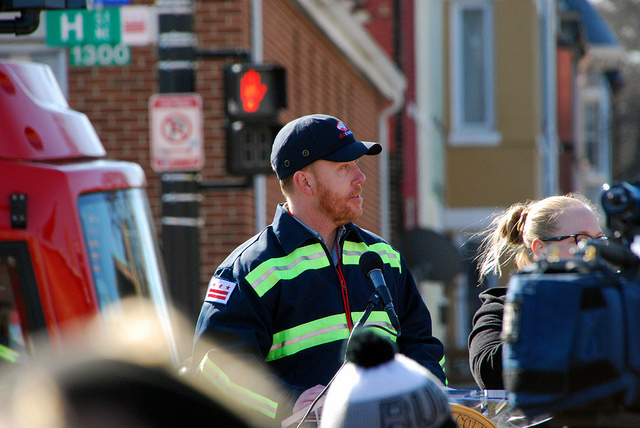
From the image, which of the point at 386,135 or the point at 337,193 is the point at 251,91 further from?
the point at 386,135

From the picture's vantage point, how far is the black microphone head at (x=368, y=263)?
335 cm

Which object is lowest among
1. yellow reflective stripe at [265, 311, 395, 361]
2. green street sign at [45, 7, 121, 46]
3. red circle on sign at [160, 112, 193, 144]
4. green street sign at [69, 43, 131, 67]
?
yellow reflective stripe at [265, 311, 395, 361]

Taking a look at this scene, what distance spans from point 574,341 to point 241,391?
1.54 metres

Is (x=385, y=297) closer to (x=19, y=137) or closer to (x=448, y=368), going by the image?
(x=19, y=137)

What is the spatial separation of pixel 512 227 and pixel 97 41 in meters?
4.26

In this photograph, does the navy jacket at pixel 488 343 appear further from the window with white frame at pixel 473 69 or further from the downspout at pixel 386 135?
the window with white frame at pixel 473 69

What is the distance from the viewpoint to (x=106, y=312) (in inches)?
193

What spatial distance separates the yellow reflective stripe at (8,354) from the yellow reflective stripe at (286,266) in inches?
62.5

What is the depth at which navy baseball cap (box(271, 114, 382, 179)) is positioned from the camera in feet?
11.8

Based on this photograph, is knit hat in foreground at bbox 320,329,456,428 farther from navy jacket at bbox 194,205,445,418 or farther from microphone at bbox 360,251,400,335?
navy jacket at bbox 194,205,445,418

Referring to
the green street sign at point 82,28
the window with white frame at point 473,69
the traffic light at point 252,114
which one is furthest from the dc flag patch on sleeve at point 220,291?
the window with white frame at point 473,69

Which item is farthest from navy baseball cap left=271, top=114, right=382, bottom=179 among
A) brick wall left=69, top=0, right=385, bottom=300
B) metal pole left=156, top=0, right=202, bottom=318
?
brick wall left=69, top=0, right=385, bottom=300

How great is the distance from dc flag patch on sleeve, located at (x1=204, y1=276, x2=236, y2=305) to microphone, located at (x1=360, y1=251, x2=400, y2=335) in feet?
1.39

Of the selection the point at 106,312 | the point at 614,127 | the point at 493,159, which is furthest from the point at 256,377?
the point at 614,127
